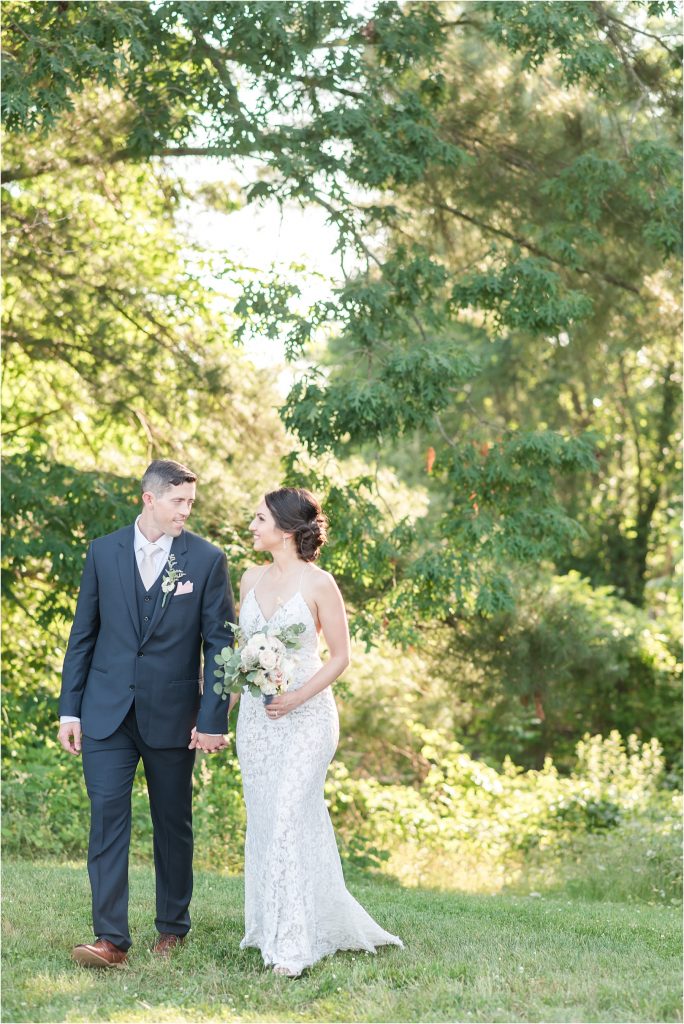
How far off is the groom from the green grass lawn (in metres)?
0.30

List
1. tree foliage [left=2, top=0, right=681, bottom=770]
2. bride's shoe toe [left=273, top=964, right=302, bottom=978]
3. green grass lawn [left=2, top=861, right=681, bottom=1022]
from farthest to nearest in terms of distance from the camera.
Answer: tree foliage [left=2, top=0, right=681, bottom=770], bride's shoe toe [left=273, top=964, right=302, bottom=978], green grass lawn [left=2, top=861, right=681, bottom=1022]

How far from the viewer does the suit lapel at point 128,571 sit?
470 cm

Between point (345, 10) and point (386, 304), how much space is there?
217cm

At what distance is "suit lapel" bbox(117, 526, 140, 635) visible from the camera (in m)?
4.70

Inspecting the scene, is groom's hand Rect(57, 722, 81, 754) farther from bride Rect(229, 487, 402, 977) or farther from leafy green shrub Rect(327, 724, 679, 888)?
leafy green shrub Rect(327, 724, 679, 888)

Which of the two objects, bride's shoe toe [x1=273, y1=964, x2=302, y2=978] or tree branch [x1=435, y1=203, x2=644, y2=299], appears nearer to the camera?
bride's shoe toe [x1=273, y1=964, x2=302, y2=978]

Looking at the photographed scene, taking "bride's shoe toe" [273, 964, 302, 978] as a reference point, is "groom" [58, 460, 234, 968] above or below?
above

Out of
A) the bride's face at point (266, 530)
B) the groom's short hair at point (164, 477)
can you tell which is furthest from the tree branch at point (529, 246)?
the groom's short hair at point (164, 477)

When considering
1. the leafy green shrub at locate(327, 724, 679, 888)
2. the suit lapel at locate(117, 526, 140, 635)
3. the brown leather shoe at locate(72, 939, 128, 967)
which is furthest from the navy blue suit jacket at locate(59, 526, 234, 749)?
the leafy green shrub at locate(327, 724, 679, 888)

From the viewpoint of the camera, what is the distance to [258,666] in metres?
4.49

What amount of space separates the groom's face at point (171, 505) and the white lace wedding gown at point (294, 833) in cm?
49

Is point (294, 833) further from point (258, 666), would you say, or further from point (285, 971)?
point (258, 666)

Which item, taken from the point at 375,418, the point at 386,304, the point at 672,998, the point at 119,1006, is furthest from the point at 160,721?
the point at 386,304

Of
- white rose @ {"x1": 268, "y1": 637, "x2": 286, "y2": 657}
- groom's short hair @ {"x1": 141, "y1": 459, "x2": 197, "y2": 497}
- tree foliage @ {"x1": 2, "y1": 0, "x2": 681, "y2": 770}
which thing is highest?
tree foliage @ {"x1": 2, "y1": 0, "x2": 681, "y2": 770}
